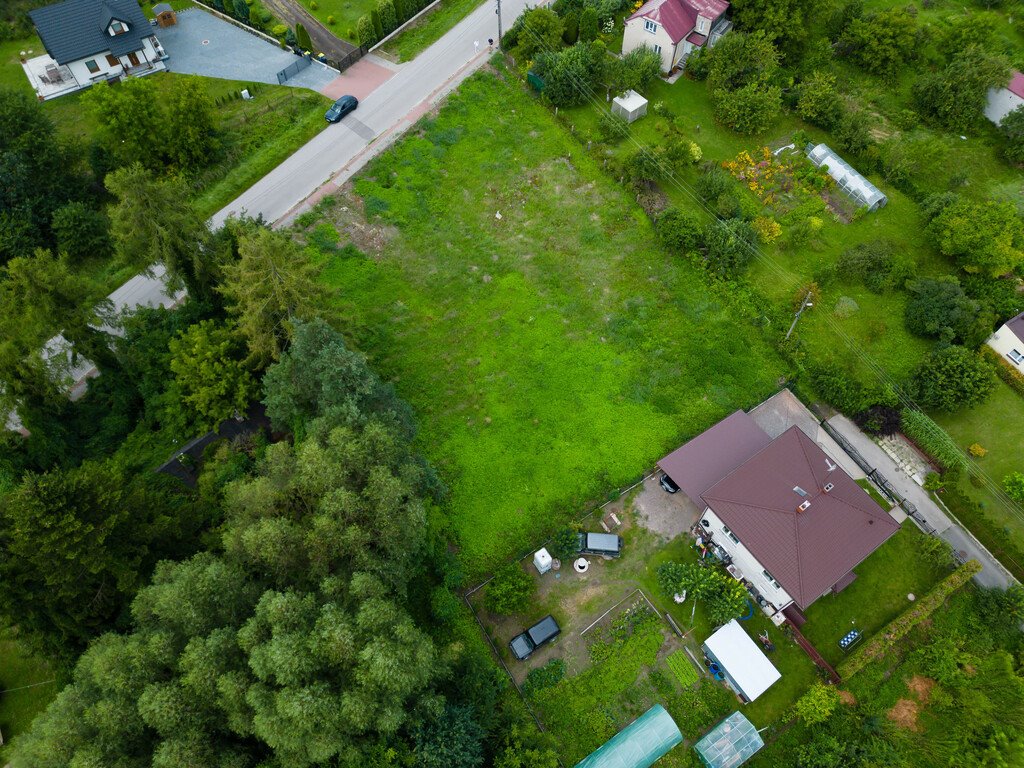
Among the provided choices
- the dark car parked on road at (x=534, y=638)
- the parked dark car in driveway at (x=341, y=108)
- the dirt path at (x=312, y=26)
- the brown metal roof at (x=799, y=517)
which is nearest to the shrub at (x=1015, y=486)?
the brown metal roof at (x=799, y=517)

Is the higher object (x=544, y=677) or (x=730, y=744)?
(x=544, y=677)

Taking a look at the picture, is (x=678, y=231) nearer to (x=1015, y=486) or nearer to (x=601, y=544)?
(x=601, y=544)

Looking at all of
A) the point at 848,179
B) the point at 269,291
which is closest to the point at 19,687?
the point at 269,291

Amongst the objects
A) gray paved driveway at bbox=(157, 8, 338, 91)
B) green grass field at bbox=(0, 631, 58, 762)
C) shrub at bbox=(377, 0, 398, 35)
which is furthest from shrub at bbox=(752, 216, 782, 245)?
green grass field at bbox=(0, 631, 58, 762)

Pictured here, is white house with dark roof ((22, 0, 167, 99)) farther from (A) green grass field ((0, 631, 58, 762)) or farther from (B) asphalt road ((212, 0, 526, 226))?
(A) green grass field ((0, 631, 58, 762))

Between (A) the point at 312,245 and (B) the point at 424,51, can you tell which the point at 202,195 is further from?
(B) the point at 424,51

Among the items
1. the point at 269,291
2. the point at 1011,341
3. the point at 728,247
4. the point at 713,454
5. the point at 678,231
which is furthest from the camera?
the point at 678,231

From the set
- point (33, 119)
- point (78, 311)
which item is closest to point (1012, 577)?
point (78, 311)
